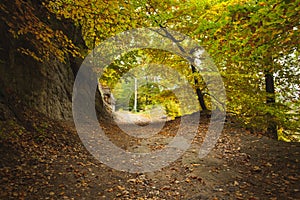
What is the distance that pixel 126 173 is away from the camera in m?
5.06

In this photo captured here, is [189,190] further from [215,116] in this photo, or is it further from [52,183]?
[215,116]

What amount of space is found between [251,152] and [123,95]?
31061 mm

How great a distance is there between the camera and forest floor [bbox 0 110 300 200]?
3900 millimetres

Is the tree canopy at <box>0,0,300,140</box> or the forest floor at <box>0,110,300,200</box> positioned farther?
the forest floor at <box>0,110,300,200</box>

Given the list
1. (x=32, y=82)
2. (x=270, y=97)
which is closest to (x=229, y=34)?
(x=270, y=97)

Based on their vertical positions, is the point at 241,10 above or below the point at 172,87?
above

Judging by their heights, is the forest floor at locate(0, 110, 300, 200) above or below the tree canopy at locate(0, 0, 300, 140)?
below

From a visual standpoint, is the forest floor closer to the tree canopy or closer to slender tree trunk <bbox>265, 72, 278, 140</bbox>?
slender tree trunk <bbox>265, 72, 278, 140</bbox>

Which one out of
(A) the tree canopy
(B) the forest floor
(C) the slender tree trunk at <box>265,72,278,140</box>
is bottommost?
(B) the forest floor

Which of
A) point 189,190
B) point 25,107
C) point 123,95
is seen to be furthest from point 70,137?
point 123,95

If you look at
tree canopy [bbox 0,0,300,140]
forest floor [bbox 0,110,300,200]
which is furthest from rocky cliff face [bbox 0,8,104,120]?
forest floor [bbox 0,110,300,200]

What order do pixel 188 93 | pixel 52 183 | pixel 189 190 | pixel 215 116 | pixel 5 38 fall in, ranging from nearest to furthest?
pixel 52 183 < pixel 189 190 < pixel 5 38 < pixel 215 116 < pixel 188 93

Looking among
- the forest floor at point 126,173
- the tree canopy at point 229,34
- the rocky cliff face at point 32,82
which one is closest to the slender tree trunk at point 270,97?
the tree canopy at point 229,34

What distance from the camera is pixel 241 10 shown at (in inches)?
144
